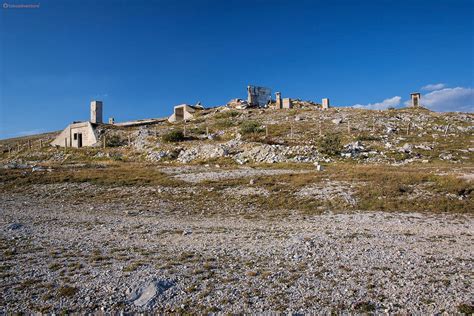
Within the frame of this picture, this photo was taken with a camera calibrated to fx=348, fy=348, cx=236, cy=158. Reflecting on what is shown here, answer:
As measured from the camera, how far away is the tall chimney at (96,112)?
64688 millimetres

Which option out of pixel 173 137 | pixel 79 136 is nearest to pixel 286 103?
pixel 173 137

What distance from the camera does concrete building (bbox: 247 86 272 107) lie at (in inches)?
3275

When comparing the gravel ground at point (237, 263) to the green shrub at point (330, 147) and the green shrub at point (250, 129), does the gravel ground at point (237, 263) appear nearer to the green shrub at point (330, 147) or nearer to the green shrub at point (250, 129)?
the green shrub at point (330, 147)

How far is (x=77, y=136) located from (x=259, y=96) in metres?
44.5

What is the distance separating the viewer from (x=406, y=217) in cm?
1373

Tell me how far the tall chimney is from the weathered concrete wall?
5958 millimetres

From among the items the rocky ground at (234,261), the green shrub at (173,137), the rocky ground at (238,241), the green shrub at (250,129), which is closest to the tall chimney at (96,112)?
the green shrub at (173,137)

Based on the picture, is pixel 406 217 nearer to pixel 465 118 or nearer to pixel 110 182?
pixel 110 182

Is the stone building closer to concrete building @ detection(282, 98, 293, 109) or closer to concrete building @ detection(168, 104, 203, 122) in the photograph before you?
concrete building @ detection(168, 104, 203, 122)

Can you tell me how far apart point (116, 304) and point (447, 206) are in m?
14.2

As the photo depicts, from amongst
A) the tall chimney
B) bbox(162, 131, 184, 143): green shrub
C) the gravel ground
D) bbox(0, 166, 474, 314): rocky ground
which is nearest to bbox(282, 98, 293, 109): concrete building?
bbox(162, 131, 184, 143): green shrub

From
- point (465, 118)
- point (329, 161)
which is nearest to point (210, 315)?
point (329, 161)

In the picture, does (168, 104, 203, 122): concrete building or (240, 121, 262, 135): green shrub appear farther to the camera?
(168, 104, 203, 122): concrete building

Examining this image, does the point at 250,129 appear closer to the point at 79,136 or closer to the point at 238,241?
the point at 79,136
